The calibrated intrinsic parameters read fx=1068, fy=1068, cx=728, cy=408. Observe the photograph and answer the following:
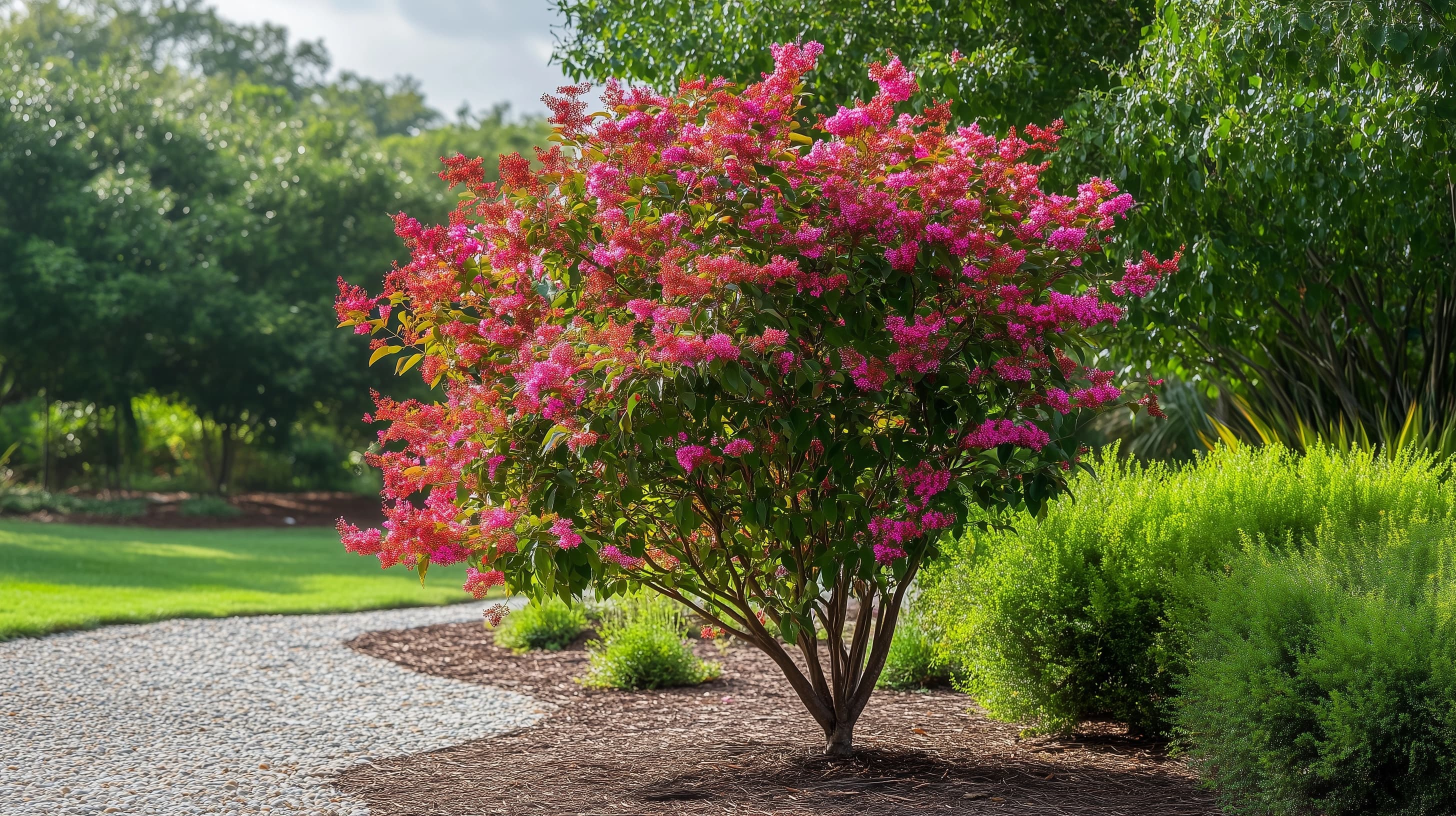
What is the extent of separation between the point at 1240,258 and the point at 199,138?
73.0ft

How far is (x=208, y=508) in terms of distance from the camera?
68.0 feet

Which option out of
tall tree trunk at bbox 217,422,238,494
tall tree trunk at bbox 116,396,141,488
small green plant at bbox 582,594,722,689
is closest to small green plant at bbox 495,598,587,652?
small green plant at bbox 582,594,722,689

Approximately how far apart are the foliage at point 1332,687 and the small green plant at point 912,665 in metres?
2.37

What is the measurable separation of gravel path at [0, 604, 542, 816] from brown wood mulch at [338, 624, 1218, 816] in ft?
1.02

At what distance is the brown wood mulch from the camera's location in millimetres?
3645

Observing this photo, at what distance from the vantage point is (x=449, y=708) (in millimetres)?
5605

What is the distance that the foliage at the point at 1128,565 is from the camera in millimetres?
4145

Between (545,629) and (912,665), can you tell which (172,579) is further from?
(912,665)

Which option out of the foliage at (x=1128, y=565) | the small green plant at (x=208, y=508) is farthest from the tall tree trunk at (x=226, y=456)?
the foliage at (x=1128, y=565)

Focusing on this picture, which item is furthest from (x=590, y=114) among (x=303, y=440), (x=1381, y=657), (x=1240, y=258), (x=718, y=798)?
(x=303, y=440)

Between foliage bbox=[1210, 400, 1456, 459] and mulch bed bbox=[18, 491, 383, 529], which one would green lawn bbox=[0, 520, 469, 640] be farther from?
foliage bbox=[1210, 400, 1456, 459]

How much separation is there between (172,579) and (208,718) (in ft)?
22.0

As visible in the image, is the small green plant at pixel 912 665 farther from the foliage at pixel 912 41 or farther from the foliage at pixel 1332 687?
the foliage at pixel 912 41

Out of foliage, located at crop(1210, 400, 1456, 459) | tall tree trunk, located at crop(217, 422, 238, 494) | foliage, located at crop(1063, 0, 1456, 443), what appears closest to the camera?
foliage, located at crop(1063, 0, 1456, 443)
